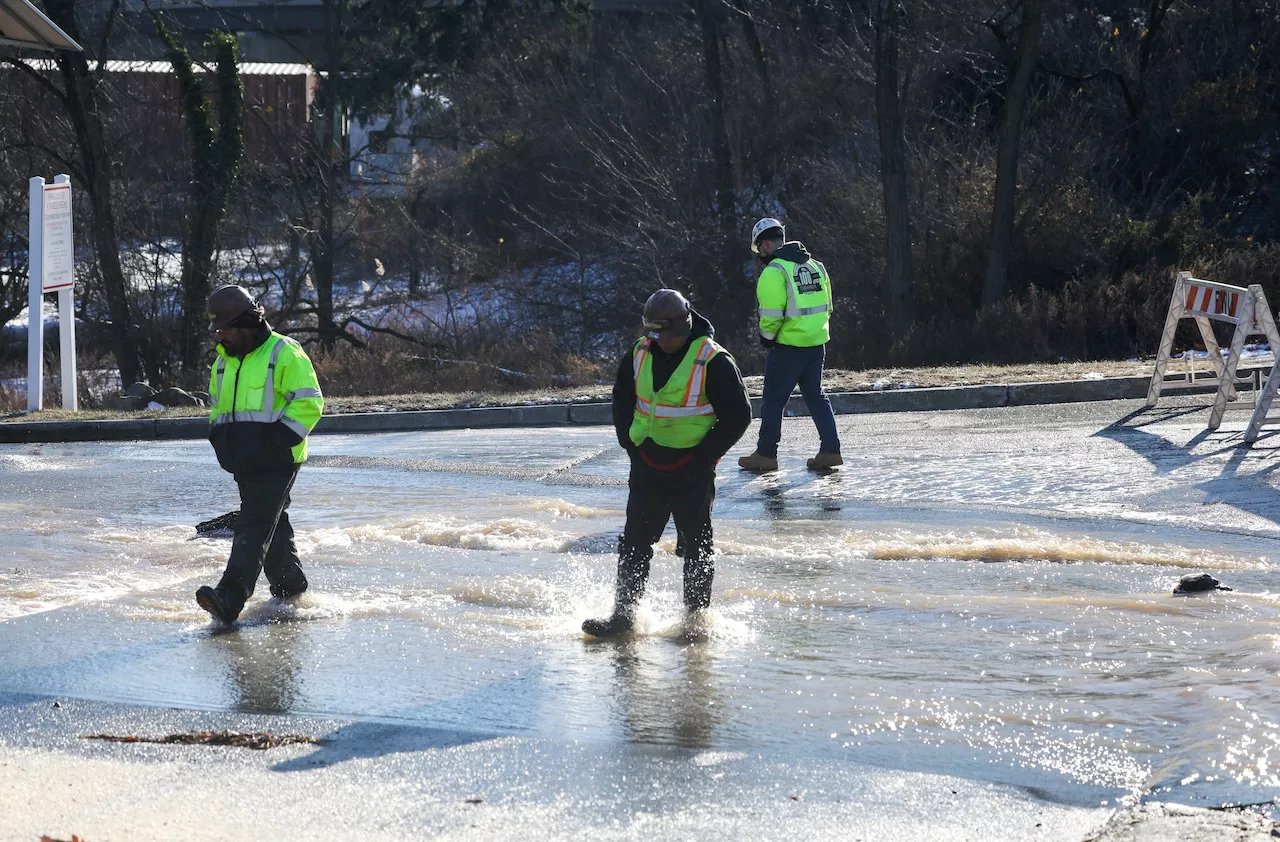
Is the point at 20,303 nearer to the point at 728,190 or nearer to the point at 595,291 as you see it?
the point at 595,291

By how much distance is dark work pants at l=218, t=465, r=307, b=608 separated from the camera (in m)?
6.92

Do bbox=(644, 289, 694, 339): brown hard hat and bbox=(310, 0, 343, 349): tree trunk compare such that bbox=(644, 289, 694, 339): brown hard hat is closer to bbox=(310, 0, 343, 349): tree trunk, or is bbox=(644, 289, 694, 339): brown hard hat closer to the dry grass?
the dry grass

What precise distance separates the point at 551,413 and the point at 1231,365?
21.2ft

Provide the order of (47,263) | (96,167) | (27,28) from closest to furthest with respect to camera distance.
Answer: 1. (47,263)
2. (27,28)
3. (96,167)

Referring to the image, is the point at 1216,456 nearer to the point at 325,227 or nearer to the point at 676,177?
the point at 676,177

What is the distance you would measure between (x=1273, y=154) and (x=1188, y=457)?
61.7 feet

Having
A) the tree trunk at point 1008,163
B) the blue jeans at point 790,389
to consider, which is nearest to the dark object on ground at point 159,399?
the blue jeans at point 790,389

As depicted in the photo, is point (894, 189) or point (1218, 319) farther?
point (894, 189)

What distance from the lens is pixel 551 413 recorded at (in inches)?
616

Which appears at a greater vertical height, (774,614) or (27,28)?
(27,28)

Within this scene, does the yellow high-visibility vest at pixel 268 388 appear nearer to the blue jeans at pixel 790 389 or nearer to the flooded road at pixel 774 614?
the flooded road at pixel 774 614

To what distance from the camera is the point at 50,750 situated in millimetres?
5172

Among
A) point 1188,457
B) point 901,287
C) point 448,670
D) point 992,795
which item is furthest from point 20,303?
point 992,795

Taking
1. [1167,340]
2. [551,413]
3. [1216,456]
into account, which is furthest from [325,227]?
[1216,456]
